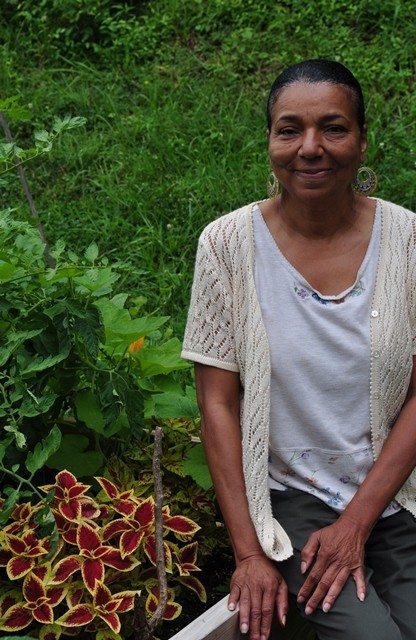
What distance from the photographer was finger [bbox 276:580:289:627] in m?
2.63

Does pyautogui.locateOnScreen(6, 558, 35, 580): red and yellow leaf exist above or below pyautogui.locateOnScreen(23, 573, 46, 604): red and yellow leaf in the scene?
above

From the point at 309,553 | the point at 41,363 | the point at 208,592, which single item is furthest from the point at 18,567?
the point at 309,553

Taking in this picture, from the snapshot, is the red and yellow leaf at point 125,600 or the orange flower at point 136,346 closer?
the red and yellow leaf at point 125,600

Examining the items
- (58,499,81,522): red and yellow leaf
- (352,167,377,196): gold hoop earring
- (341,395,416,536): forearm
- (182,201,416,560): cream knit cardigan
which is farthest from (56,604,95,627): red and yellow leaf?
(352,167,377,196): gold hoop earring

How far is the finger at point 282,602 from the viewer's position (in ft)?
8.64

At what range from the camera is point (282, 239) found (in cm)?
283

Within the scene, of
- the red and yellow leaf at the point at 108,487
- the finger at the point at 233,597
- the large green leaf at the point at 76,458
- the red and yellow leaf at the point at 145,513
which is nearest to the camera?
the finger at the point at 233,597

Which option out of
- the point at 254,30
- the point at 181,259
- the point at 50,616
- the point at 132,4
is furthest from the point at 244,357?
the point at 132,4

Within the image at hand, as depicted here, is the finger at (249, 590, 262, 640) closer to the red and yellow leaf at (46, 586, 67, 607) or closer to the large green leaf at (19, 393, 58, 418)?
the red and yellow leaf at (46, 586, 67, 607)

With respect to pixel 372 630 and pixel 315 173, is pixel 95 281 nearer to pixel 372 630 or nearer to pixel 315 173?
pixel 315 173

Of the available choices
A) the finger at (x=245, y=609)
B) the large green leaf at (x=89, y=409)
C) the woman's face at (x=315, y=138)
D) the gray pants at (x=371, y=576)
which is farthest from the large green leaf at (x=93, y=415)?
the woman's face at (x=315, y=138)

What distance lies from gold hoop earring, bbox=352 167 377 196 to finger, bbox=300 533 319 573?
911 millimetres

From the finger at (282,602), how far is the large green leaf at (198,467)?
1.44 feet

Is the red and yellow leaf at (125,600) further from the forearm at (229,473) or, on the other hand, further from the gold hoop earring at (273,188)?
the gold hoop earring at (273,188)
